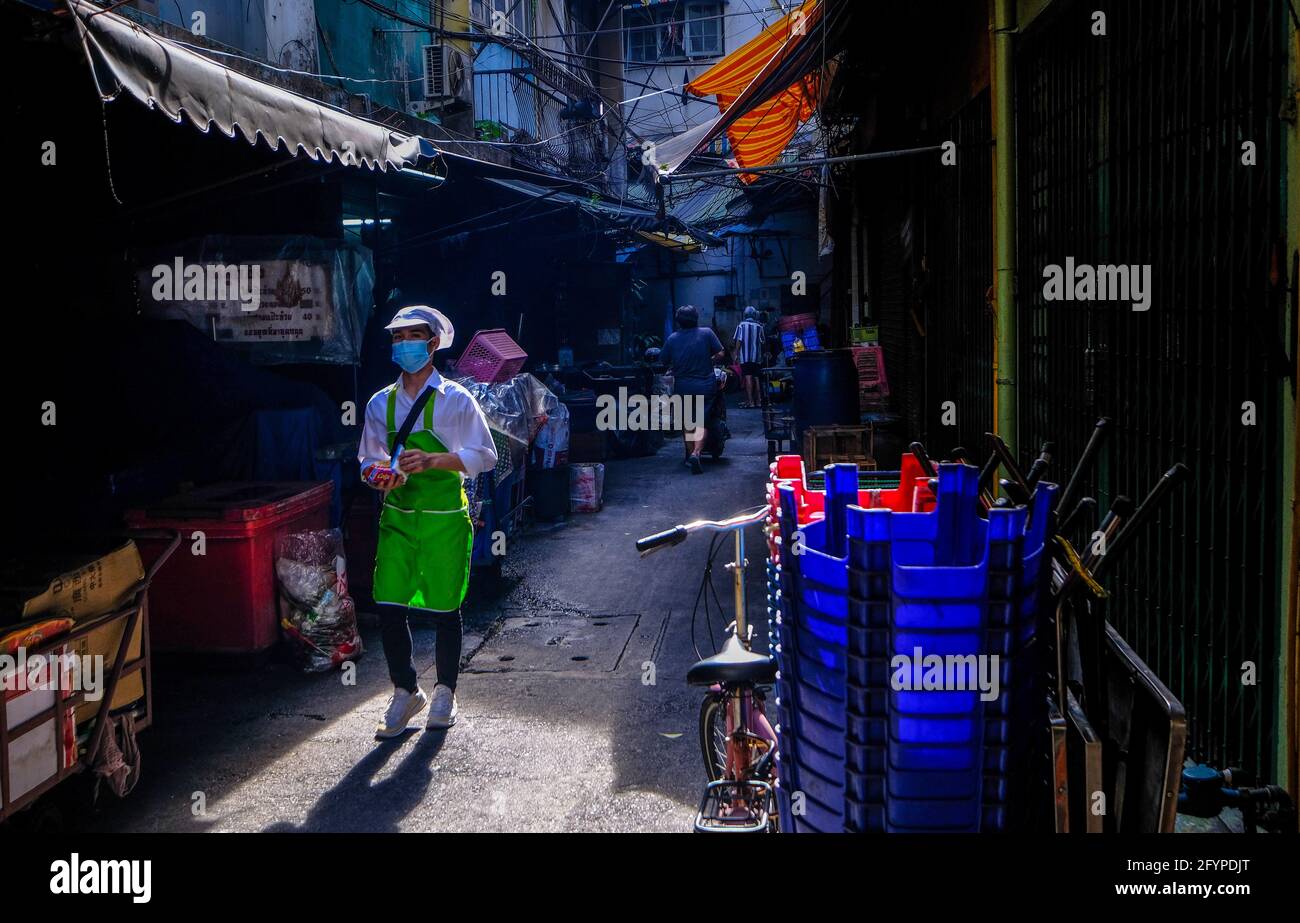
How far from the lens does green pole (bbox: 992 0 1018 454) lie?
6.48m

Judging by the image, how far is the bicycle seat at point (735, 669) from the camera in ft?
12.0

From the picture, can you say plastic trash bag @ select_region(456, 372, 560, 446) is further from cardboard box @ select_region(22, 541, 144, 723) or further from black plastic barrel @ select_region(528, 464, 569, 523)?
cardboard box @ select_region(22, 541, 144, 723)

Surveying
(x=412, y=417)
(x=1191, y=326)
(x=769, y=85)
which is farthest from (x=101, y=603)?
(x=769, y=85)

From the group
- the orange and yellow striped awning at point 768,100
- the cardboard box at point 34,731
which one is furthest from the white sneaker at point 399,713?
the orange and yellow striped awning at point 768,100

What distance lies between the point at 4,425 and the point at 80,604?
11.6 feet

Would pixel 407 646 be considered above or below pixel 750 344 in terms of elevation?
below

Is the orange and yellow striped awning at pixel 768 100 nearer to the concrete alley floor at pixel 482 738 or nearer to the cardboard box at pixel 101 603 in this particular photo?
the concrete alley floor at pixel 482 738

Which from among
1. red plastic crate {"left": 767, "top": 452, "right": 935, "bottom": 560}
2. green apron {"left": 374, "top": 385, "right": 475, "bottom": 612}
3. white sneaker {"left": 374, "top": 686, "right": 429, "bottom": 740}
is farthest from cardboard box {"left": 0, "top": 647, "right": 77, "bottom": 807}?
red plastic crate {"left": 767, "top": 452, "right": 935, "bottom": 560}

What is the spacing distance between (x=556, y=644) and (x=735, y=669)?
12.0 ft

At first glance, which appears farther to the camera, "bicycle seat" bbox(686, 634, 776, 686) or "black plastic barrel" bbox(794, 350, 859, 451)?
"black plastic barrel" bbox(794, 350, 859, 451)

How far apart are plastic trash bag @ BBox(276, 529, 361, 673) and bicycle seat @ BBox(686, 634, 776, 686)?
3609 mm

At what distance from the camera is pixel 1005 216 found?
6.52 m

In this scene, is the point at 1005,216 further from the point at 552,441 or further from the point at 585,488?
the point at 585,488
